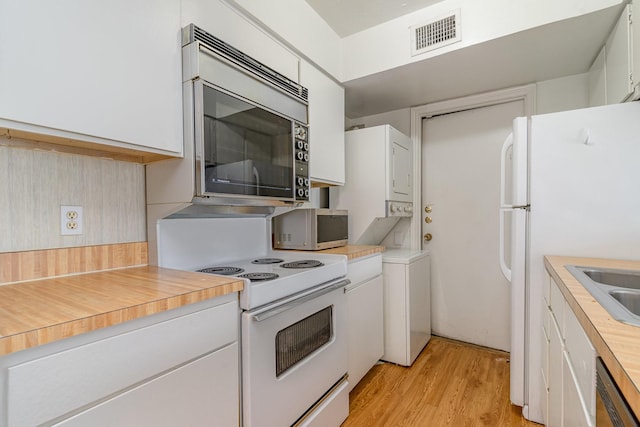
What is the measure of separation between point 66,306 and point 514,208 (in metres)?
2.02

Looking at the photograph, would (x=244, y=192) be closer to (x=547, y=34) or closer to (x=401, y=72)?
(x=401, y=72)

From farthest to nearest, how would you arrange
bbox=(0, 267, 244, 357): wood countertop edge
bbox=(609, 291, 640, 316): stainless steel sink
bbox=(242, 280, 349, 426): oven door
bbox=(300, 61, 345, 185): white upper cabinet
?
1. bbox=(300, 61, 345, 185): white upper cabinet
2. bbox=(242, 280, 349, 426): oven door
3. bbox=(609, 291, 640, 316): stainless steel sink
4. bbox=(0, 267, 244, 357): wood countertop edge

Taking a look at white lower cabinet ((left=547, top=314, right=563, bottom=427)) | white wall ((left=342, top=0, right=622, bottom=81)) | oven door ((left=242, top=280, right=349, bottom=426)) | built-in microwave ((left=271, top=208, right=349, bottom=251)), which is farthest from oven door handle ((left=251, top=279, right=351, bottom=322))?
white wall ((left=342, top=0, right=622, bottom=81))

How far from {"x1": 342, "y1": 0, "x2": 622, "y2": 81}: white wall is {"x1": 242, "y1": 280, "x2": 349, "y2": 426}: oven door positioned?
1.53 m

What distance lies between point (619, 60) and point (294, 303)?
2.03m

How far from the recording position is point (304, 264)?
165 centimetres

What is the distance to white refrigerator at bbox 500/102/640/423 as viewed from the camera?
1.47 meters

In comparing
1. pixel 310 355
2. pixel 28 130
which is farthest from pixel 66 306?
pixel 310 355

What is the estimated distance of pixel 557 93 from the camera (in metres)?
2.30

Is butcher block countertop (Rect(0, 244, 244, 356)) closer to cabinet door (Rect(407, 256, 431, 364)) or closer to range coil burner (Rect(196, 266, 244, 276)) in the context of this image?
range coil burner (Rect(196, 266, 244, 276))

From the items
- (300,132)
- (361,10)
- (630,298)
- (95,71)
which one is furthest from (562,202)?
(95,71)

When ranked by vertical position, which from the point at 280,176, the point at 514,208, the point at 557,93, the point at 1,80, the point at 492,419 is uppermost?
the point at 557,93

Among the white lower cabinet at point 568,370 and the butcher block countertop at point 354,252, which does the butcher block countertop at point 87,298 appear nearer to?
the butcher block countertop at point 354,252

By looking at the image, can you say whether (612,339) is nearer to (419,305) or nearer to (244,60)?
(244,60)
